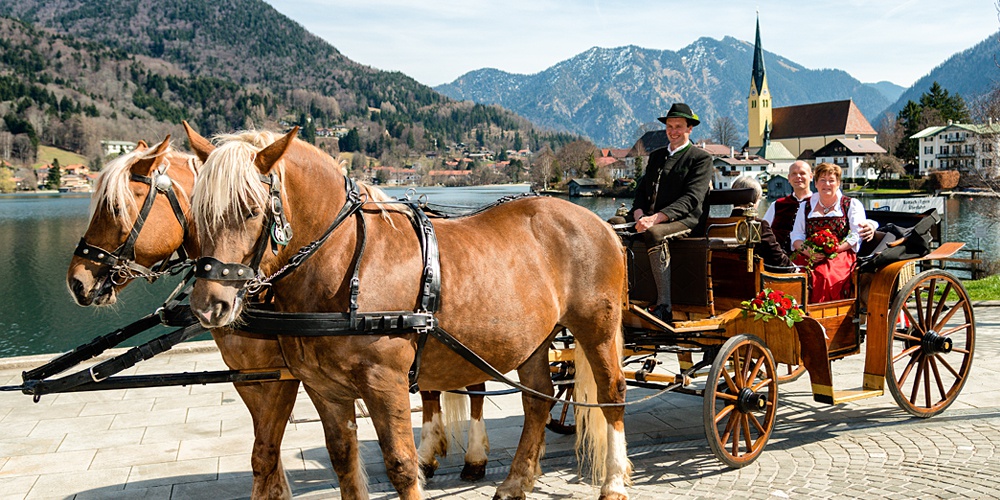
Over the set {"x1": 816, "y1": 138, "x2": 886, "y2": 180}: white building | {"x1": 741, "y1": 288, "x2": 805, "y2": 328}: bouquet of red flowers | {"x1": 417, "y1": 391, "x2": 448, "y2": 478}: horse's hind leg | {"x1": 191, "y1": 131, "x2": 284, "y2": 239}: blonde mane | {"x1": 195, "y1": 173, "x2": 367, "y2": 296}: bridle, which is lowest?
{"x1": 417, "y1": 391, "x2": 448, "y2": 478}: horse's hind leg

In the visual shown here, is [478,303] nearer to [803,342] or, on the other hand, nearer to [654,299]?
[654,299]

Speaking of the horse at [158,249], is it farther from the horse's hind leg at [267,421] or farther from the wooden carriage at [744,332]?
the wooden carriage at [744,332]

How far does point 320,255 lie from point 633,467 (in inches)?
130

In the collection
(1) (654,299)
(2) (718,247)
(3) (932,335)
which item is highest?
(2) (718,247)

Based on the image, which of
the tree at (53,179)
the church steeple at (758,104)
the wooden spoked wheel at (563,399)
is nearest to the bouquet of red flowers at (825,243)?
the wooden spoked wheel at (563,399)

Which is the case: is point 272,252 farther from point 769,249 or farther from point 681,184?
point 769,249

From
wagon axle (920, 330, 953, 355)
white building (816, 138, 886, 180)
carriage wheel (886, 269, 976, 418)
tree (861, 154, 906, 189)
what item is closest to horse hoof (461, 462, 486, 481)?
carriage wheel (886, 269, 976, 418)

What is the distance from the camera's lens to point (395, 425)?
3.82 meters

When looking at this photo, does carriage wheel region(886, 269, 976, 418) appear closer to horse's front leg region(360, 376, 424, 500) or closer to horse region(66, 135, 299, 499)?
horse's front leg region(360, 376, 424, 500)

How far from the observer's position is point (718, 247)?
590cm

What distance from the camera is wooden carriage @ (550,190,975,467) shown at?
18.9 feet

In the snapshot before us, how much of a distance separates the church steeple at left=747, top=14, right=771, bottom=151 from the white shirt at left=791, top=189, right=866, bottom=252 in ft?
465

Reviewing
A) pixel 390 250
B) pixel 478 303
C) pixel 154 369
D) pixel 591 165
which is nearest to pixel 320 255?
pixel 390 250

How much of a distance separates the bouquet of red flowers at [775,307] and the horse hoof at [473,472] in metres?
2.37
